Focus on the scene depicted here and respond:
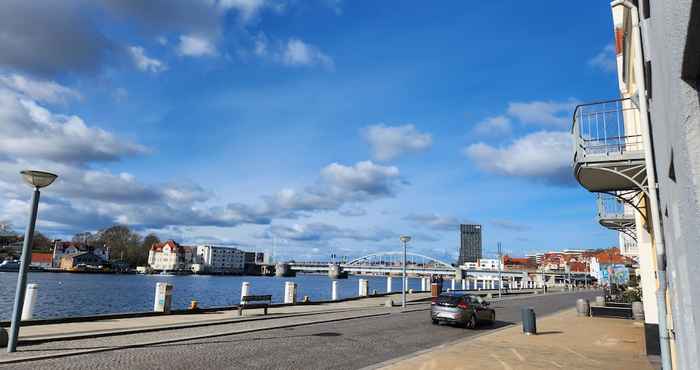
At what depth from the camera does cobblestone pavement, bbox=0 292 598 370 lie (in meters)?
10.7

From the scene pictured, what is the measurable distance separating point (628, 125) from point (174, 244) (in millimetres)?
189175

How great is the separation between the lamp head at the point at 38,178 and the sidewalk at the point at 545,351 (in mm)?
9930

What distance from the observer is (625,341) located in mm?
16234

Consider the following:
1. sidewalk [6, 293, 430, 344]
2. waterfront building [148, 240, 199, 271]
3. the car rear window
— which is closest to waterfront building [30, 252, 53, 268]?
waterfront building [148, 240, 199, 271]

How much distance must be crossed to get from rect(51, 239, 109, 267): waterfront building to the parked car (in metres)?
159

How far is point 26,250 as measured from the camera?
11914mm

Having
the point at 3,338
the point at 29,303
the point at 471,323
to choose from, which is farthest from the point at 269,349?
the point at 471,323

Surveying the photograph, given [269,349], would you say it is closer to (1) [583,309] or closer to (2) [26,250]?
(2) [26,250]

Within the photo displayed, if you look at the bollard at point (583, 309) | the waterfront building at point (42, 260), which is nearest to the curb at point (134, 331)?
the bollard at point (583, 309)

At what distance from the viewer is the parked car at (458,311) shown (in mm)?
20500

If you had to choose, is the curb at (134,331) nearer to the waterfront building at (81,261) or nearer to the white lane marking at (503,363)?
the white lane marking at (503,363)

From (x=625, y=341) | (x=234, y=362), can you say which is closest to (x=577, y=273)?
(x=625, y=341)

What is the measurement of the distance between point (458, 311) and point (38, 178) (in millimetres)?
16216

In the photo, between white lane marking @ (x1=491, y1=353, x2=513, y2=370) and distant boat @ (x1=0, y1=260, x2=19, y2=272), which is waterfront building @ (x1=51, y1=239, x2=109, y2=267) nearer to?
distant boat @ (x1=0, y1=260, x2=19, y2=272)
